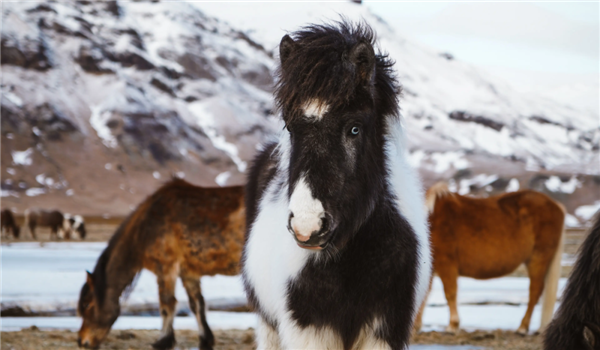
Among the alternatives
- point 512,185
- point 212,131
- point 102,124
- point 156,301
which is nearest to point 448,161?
point 512,185

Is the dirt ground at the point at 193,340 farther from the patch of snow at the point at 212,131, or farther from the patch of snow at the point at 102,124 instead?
the patch of snow at the point at 102,124

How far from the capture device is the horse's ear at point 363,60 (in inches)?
103

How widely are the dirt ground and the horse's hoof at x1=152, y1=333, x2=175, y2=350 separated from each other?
285mm

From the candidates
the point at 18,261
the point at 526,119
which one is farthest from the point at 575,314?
the point at 526,119

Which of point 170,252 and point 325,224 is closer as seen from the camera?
point 325,224

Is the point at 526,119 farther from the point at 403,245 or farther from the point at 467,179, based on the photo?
the point at 403,245

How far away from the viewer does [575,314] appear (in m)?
3.00

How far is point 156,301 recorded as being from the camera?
1101cm

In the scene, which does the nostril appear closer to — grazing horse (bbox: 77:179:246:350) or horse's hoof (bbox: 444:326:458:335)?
grazing horse (bbox: 77:179:246:350)

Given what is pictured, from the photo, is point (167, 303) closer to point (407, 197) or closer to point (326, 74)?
point (407, 197)

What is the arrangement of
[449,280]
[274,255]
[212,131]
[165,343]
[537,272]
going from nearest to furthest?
[274,255], [165,343], [449,280], [537,272], [212,131]

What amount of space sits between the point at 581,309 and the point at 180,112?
131 metres

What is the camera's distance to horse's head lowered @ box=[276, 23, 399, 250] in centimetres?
238

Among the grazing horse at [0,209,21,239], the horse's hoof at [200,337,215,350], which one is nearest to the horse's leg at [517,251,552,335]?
the horse's hoof at [200,337,215,350]
